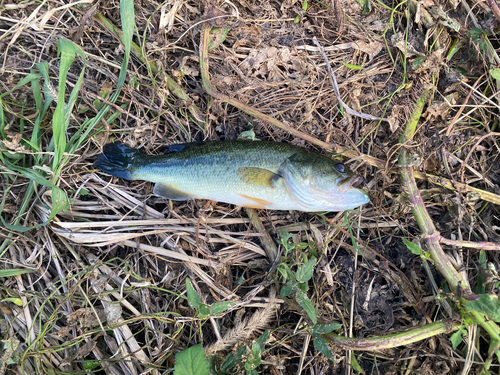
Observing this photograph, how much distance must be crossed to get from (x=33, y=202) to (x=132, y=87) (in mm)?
1742

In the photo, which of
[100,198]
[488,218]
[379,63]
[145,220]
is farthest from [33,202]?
[488,218]

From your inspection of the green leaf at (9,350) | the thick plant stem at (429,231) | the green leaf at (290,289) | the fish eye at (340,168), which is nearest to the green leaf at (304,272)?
the green leaf at (290,289)

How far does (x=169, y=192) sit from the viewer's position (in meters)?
3.48

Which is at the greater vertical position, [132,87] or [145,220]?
[132,87]

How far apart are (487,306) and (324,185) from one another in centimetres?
184

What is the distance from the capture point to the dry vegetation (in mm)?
3264

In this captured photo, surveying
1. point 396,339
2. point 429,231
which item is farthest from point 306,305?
point 429,231

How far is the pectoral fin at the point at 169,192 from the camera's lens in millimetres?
3471

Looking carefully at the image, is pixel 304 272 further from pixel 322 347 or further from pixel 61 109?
pixel 61 109

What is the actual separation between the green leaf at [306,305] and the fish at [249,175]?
93cm

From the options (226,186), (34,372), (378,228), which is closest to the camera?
→ (34,372)

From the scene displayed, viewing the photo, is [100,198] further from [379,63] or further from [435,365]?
[435,365]

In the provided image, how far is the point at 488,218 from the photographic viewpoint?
3590 millimetres

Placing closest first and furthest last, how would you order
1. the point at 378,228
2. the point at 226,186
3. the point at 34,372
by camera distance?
the point at 34,372 < the point at 226,186 < the point at 378,228
